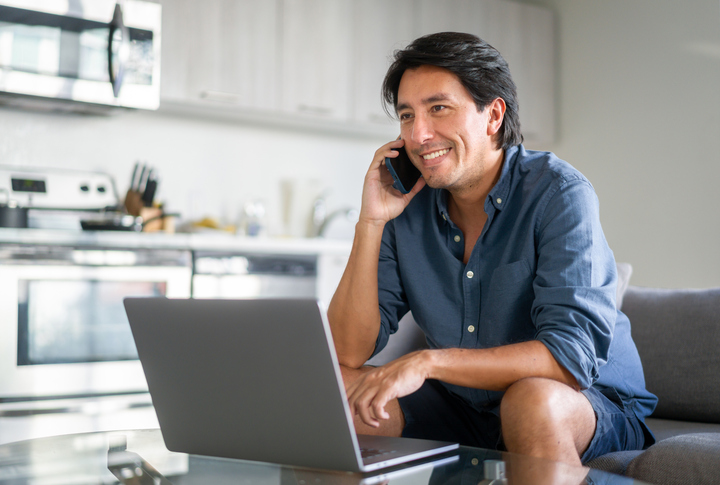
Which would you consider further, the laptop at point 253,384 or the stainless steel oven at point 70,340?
the stainless steel oven at point 70,340

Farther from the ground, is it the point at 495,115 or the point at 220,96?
the point at 220,96

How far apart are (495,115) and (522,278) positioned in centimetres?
42

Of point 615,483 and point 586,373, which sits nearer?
point 615,483

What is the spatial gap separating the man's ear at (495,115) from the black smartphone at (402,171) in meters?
0.20

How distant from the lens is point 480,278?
146 centimetres

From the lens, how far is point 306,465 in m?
0.89

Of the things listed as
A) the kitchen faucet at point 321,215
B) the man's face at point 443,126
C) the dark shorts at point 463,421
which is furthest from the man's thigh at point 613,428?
the kitchen faucet at point 321,215

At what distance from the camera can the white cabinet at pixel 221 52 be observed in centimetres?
319

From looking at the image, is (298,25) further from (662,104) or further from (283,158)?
(662,104)

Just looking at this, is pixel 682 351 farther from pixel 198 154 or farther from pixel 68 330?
pixel 198 154

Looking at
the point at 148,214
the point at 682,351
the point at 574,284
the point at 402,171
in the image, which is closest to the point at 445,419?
the point at 574,284

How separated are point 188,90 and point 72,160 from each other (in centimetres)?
65

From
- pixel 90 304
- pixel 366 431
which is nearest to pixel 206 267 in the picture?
pixel 90 304

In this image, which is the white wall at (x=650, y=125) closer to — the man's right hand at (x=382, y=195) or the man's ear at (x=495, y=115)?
the man's ear at (x=495, y=115)
